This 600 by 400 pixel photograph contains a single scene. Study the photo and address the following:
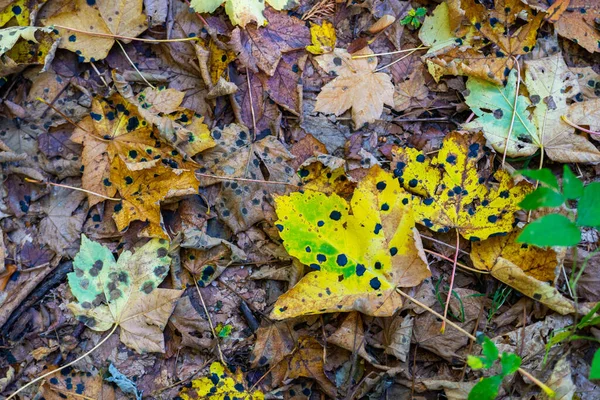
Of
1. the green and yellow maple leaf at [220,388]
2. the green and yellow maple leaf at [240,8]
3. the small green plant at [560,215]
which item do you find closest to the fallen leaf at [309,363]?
the green and yellow maple leaf at [220,388]

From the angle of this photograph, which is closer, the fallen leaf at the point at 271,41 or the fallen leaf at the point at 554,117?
the fallen leaf at the point at 554,117

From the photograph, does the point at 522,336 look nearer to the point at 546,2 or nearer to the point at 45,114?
the point at 546,2

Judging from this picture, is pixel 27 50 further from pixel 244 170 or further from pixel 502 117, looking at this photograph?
pixel 502 117

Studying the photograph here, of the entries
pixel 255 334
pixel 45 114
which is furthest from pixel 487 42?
pixel 45 114

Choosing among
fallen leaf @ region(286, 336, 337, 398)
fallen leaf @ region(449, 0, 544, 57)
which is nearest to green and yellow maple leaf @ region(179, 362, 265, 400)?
fallen leaf @ region(286, 336, 337, 398)

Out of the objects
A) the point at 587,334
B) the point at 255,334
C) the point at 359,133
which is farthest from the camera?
the point at 359,133

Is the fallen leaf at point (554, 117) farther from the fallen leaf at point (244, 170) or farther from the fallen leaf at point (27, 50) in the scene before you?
the fallen leaf at point (27, 50)
